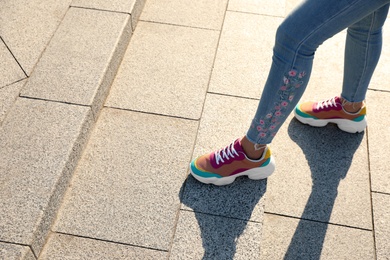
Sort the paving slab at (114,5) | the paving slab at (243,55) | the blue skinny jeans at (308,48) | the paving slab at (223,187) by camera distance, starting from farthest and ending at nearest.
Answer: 1. the paving slab at (114,5)
2. the paving slab at (243,55)
3. the paving slab at (223,187)
4. the blue skinny jeans at (308,48)

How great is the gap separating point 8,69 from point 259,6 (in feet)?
6.29

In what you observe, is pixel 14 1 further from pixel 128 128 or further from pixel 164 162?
pixel 164 162

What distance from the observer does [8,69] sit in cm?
266

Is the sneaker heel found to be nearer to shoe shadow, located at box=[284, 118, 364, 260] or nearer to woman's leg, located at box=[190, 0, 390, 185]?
shoe shadow, located at box=[284, 118, 364, 260]

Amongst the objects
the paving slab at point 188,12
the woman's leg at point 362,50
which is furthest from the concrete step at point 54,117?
the woman's leg at point 362,50

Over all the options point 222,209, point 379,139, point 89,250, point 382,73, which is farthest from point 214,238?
point 382,73

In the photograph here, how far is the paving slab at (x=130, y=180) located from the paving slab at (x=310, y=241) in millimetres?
479

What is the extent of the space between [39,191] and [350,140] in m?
1.72

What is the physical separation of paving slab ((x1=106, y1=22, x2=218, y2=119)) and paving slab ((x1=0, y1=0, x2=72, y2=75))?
50cm

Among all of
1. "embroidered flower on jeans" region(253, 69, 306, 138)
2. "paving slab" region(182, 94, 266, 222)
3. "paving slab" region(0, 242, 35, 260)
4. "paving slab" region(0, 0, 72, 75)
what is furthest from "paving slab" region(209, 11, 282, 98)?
"paving slab" region(0, 242, 35, 260)

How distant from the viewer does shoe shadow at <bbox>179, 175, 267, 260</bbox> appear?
2100 mm

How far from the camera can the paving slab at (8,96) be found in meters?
2.44

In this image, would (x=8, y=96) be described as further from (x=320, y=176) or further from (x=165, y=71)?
(x=320, y=176)

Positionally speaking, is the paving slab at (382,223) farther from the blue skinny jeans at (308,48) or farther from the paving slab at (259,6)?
the paving slab at (259,6)
